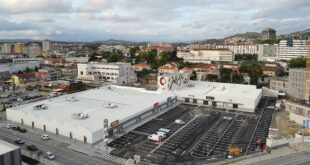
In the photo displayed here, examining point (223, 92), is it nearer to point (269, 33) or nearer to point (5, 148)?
point (5, 148)

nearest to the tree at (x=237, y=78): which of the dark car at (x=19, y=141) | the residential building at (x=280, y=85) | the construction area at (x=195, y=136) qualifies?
the residential building at (x=280, y=85)

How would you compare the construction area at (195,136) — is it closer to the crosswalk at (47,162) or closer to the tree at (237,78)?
the crosswalk at (47,162)

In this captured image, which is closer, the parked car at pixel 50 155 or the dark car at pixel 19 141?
the parked car at pixel 50 155

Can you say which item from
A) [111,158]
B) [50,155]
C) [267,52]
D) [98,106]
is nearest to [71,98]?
[98,106]

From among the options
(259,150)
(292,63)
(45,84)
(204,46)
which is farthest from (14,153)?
(204,46)

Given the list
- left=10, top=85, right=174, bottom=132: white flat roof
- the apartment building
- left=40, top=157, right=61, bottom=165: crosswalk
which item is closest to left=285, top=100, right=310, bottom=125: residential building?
the apartment building

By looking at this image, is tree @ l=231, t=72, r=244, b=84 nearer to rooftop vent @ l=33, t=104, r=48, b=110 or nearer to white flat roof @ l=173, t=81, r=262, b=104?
white flat roof @ l=173, t=81, r=262, b=104
